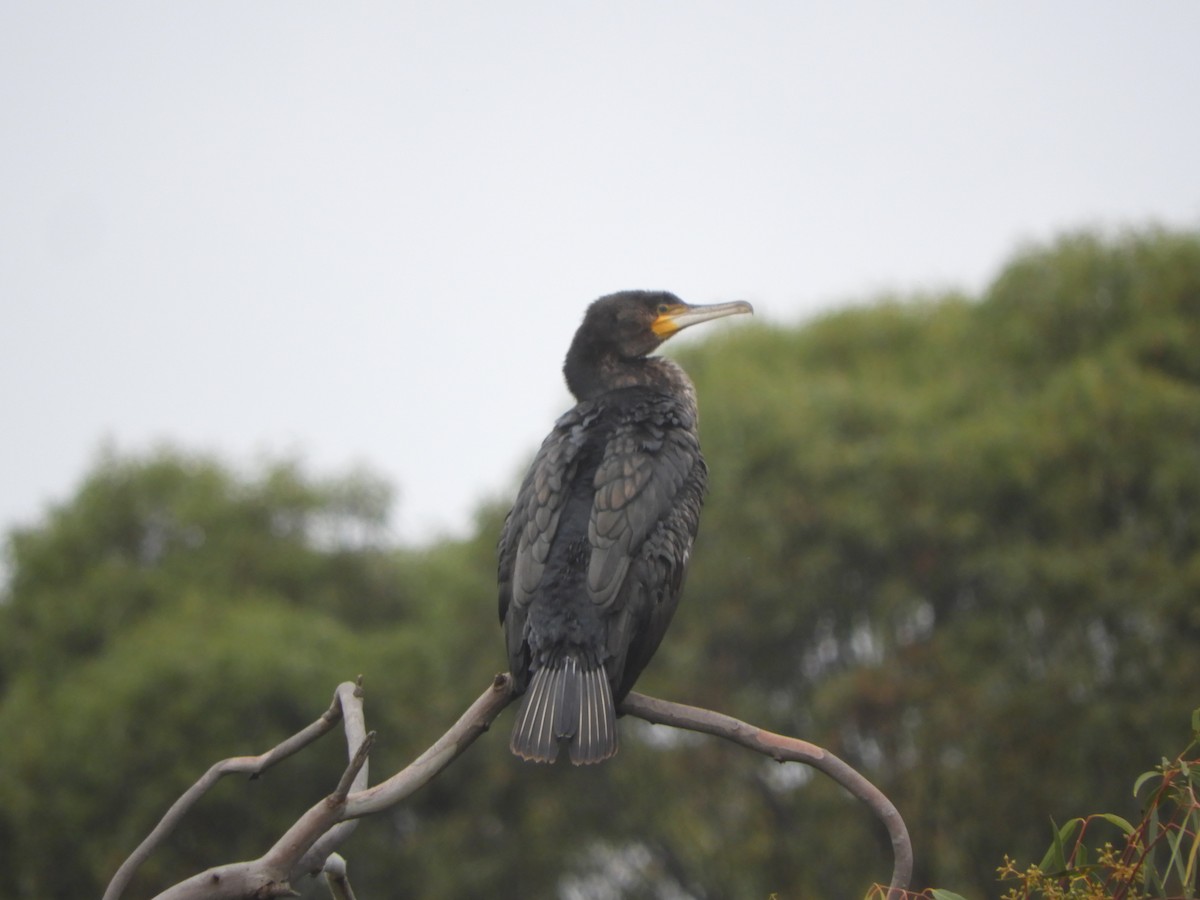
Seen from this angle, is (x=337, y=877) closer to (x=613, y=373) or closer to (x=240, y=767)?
(x=240, y=767)

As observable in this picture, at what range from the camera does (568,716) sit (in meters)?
4.90

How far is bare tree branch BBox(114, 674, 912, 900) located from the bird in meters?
0.81

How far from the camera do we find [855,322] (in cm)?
2739

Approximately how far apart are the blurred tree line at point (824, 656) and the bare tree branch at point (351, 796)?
15.7 metres

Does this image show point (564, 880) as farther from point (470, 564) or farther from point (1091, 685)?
point (1091, 685)

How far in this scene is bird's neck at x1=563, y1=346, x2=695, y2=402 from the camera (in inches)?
263

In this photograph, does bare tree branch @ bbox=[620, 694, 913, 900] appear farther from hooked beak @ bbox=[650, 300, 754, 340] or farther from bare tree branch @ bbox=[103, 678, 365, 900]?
hooked beak @ bbox=[650, 300, 754, 340]

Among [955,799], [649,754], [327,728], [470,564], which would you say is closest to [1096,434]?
[955,799]

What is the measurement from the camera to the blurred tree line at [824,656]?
1925cm

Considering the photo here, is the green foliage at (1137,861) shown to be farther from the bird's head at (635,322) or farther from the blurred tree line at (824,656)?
the blurred tree line at (824,656)

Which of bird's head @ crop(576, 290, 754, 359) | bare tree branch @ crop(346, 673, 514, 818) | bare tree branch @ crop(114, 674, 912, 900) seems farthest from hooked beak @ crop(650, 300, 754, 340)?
bare tree branch @ crop(346, 673, 514, 818)

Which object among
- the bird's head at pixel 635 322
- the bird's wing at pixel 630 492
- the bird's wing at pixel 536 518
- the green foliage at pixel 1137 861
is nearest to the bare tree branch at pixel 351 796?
the green foliage at pixel 1137 861

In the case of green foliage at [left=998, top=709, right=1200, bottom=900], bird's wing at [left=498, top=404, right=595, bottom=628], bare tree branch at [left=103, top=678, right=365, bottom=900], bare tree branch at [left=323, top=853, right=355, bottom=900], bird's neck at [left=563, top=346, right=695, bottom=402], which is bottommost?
bare tree branch at [left=323, top=853, right=355, bottom=900]

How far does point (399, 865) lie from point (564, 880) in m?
2.78
